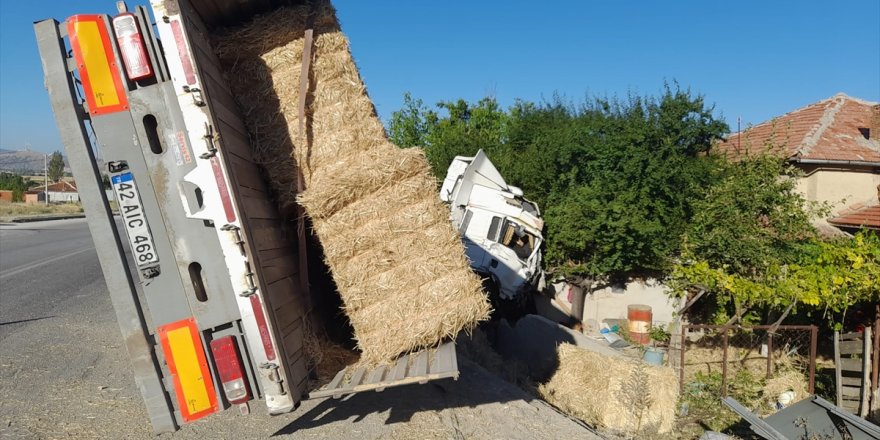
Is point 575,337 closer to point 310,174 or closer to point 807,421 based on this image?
point 807,421

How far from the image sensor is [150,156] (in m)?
3.56

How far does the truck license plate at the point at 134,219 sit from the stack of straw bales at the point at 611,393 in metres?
5.10

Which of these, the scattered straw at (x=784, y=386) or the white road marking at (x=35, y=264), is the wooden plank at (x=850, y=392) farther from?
the white road marking at (x=35, y=264)

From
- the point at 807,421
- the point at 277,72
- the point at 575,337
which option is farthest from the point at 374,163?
the point at 575,337

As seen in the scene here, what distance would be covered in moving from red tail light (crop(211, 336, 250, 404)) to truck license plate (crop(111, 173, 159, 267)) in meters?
0.66

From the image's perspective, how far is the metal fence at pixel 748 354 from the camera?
10.6 metres

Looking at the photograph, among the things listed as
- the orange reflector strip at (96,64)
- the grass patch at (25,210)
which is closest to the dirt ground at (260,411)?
the orange reflector strip at (96,64)

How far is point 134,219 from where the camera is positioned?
3566 mm

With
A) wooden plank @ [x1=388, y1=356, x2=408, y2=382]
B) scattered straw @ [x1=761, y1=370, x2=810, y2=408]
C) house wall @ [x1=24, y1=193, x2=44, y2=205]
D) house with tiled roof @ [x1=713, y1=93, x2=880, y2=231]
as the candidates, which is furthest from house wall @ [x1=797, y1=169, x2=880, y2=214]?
house wall @ [x1=24, y1=193, x2=44, y2=205]

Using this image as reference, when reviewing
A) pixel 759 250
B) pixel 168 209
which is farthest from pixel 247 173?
pixel 759 250

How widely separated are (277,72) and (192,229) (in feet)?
5.22

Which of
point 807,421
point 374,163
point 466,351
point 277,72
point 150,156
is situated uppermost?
point 277,72

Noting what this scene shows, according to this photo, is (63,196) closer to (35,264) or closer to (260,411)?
(35,264)

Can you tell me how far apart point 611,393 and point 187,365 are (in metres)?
5.54
